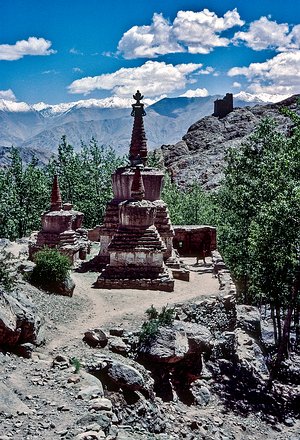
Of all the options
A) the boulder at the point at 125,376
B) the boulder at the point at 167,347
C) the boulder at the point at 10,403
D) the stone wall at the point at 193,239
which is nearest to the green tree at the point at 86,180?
the stone wall at the point at 193,239

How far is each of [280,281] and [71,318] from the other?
8.55m

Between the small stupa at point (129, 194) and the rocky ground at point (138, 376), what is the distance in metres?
3.63

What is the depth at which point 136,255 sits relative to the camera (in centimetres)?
2114

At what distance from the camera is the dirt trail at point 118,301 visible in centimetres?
1526

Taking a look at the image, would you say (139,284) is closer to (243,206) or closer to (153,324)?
(153,324)

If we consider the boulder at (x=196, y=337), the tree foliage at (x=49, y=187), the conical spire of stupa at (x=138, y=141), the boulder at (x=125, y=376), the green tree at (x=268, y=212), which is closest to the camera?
the boulder at (x=125, y=376)

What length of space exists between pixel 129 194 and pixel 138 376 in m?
14.0

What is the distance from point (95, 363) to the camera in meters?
12.3

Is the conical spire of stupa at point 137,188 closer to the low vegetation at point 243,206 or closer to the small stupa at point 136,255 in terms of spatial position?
the small stupa at point 136,255

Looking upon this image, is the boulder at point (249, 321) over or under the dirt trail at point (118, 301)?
under

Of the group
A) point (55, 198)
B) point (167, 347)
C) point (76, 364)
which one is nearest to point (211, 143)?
point (55, 198)

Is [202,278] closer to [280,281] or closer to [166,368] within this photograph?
[280,281]

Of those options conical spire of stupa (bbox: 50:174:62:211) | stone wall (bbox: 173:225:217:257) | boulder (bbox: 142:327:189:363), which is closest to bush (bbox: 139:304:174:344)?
boulder (bbox: 142:327:189:363)

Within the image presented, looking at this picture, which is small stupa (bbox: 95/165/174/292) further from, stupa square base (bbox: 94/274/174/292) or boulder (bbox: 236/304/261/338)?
boulder (bbox: 236/304/261/338)
